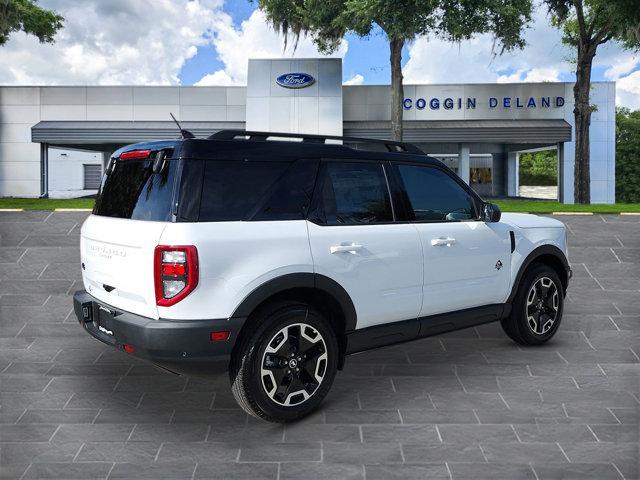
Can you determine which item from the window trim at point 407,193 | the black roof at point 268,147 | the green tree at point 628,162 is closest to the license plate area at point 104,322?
the black roof at point 268,147

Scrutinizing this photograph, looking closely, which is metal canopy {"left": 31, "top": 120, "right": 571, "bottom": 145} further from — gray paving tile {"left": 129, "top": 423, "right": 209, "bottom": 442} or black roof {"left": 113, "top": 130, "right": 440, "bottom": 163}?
gray paving tile {"left": 129, "top": 423, "right": 209, "bottom": 442}

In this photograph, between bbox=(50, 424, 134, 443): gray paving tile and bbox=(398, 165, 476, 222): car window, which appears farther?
bbox=(398, 165, 476, 222): car window

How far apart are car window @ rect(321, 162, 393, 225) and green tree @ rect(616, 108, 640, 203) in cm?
4399

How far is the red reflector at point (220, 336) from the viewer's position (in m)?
3.98

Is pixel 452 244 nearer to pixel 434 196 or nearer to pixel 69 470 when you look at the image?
pixel 434 196

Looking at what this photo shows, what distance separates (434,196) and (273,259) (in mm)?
1861

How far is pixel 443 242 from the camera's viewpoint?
517cm

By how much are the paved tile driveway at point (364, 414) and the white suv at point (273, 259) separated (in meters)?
0.43

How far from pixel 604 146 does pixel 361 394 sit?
2994 centimetres

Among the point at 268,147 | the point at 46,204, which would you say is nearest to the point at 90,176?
the point at 46,204

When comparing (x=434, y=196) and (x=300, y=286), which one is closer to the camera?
(x=300, y=286)

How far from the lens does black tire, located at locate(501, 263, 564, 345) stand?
19.9 feet

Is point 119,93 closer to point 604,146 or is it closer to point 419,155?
point 604,146

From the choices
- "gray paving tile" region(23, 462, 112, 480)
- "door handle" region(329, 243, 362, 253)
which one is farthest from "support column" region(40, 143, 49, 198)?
"gray paving tile" region(23, 462, 112, 480)
